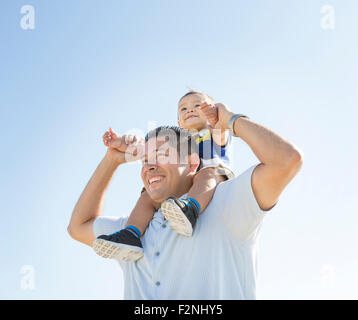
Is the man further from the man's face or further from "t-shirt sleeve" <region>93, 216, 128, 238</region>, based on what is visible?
"t-shirt sleeve" <region>93, 216, 128, 238</region>

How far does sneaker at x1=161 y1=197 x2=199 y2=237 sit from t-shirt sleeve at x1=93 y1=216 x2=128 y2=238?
2.88ft

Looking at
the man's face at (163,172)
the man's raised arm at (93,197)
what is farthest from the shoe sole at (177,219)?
the man's raised arm at (93,197)

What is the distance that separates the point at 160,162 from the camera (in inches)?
151

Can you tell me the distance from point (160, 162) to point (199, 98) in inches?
72.0

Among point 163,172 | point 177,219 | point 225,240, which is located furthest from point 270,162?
point 163,172

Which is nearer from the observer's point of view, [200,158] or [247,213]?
[247,213]

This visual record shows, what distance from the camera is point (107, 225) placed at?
4059 mm

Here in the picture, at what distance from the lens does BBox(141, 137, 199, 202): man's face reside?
3.79 metres

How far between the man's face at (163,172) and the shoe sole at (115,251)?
22.0 inches

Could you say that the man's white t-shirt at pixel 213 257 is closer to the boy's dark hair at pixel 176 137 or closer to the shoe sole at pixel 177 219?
the shoe sole at pixel 177 219

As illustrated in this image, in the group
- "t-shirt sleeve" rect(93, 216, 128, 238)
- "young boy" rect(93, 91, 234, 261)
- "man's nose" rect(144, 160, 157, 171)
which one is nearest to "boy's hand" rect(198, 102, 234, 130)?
"young boy" rect(93, 91, 234, 261)
